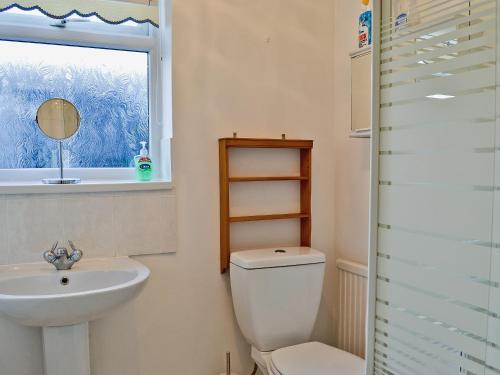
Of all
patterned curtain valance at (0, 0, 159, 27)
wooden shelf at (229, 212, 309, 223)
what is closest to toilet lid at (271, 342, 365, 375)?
wooden shelf at (229, 212, 309, 223)

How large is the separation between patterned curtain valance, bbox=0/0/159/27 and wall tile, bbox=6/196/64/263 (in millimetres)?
797

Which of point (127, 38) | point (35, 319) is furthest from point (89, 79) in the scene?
point (35, 319)

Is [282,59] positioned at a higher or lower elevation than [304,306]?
higher

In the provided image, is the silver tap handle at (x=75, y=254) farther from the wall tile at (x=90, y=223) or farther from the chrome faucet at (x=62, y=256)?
the wall tile at (x=90, y=223)

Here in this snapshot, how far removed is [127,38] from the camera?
2131 mm

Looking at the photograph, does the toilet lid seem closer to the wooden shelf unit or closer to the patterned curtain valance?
the wooden shelf unit

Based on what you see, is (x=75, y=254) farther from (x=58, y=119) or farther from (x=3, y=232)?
(x=58, y=119)

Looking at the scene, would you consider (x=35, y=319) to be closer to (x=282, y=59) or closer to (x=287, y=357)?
(x=287, y=357)

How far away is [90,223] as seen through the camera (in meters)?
1.90

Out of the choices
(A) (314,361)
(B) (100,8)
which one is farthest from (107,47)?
(A) (314,361)

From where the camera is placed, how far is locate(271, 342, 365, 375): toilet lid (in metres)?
1.73

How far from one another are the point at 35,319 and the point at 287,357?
0.97 metres

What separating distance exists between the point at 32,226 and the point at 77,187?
23 centimetres

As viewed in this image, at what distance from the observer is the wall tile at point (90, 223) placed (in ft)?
6.13
